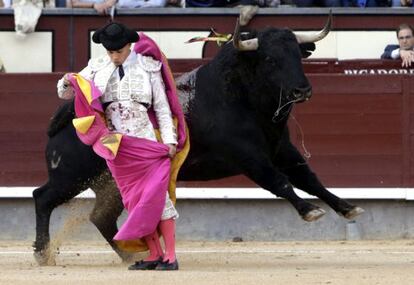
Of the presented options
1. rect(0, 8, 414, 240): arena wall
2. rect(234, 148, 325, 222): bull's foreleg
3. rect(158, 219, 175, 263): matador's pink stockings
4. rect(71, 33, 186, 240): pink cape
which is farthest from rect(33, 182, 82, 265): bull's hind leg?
rect(0, 8, 414, 240): arena wall

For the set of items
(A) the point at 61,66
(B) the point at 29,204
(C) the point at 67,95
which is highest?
(C) the point at 67,95

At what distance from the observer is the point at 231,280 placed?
24.6 feet

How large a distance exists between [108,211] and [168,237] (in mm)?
1067

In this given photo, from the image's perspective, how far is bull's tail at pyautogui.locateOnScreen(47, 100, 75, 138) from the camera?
8.99 metres

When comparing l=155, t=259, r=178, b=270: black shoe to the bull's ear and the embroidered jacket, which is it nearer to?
the embroidered jacket

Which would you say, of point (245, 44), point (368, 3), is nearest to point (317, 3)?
point (368, 3)

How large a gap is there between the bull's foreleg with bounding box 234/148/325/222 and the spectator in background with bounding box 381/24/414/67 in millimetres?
3257

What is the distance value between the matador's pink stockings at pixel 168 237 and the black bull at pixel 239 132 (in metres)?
0.60

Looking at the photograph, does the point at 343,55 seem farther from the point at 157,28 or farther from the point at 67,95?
the point at 67,95

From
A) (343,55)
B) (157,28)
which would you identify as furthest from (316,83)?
(157,28)

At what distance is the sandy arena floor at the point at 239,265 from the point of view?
759cm

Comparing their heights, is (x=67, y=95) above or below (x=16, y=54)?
above

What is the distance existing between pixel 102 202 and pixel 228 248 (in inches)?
70.2

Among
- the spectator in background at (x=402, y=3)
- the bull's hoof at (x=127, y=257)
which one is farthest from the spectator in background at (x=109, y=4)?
the bull's hoof at (x=127, y=257)
